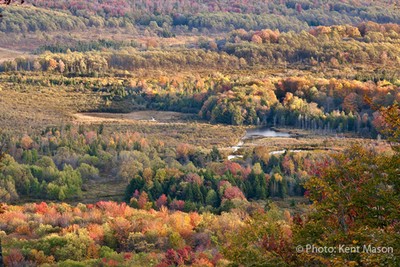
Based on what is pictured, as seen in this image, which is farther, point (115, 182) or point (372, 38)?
point (372, 38)

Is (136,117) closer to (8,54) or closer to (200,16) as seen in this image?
(8,54)

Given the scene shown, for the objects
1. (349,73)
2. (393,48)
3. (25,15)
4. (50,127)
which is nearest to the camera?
(50,127)

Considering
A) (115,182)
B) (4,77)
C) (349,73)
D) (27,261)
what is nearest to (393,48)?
(349,73)

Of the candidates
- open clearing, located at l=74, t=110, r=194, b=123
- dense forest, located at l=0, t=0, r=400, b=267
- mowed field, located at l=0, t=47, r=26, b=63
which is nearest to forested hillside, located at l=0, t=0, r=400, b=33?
dense forest, located at l=0, t=0, r=400, b=267

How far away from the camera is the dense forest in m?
22.1

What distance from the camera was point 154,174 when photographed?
176 feet

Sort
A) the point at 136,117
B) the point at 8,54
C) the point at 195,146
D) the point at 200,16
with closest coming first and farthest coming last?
the point at 195,146 < the point at 136,117 < the point at 8,54 < the point at 200,16

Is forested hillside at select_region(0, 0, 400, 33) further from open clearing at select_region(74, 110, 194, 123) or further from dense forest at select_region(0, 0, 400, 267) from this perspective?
open clearing at select_region(74, 110, 194, 123)

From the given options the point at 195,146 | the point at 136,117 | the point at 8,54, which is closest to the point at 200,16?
the point at 8,54

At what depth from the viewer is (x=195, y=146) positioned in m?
68.6

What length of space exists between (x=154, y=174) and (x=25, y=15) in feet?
393

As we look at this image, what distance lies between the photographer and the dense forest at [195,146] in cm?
2206

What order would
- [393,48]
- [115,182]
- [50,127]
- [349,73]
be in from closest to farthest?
[115,182] → [50,127] → [349,73] → [393,48]

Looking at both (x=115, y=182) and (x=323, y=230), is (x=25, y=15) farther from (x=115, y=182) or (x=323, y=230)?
(x=323, y=230)
